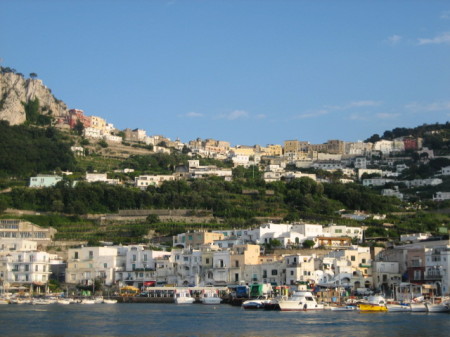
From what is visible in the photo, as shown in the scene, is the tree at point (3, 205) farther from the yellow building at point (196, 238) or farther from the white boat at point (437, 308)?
the white boat at point (437, 308)

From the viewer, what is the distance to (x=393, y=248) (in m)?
72.1

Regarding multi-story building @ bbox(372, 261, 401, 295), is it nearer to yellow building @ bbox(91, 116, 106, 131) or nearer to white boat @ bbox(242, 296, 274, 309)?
white boat @ bbox(242, 296, 274, 309)

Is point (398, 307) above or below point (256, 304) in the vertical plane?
below

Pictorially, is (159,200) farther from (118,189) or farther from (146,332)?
(146,332)

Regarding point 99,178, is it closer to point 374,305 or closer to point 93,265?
point 93,265

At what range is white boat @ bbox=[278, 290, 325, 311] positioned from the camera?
192 feet

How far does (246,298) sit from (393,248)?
584 inches

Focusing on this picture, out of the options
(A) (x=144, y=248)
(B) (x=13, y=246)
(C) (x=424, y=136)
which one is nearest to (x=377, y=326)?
(A) (x=144, y=248)

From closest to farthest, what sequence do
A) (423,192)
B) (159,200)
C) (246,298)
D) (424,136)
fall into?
(246,298) → (159,200) → (423,192) → (424,136)

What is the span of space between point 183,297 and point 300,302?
13309mm

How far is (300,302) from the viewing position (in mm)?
58688

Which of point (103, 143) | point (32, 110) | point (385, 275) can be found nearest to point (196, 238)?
point (385, 275)

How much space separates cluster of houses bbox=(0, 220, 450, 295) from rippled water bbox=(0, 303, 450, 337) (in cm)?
903

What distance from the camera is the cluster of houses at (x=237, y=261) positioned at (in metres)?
67.1
